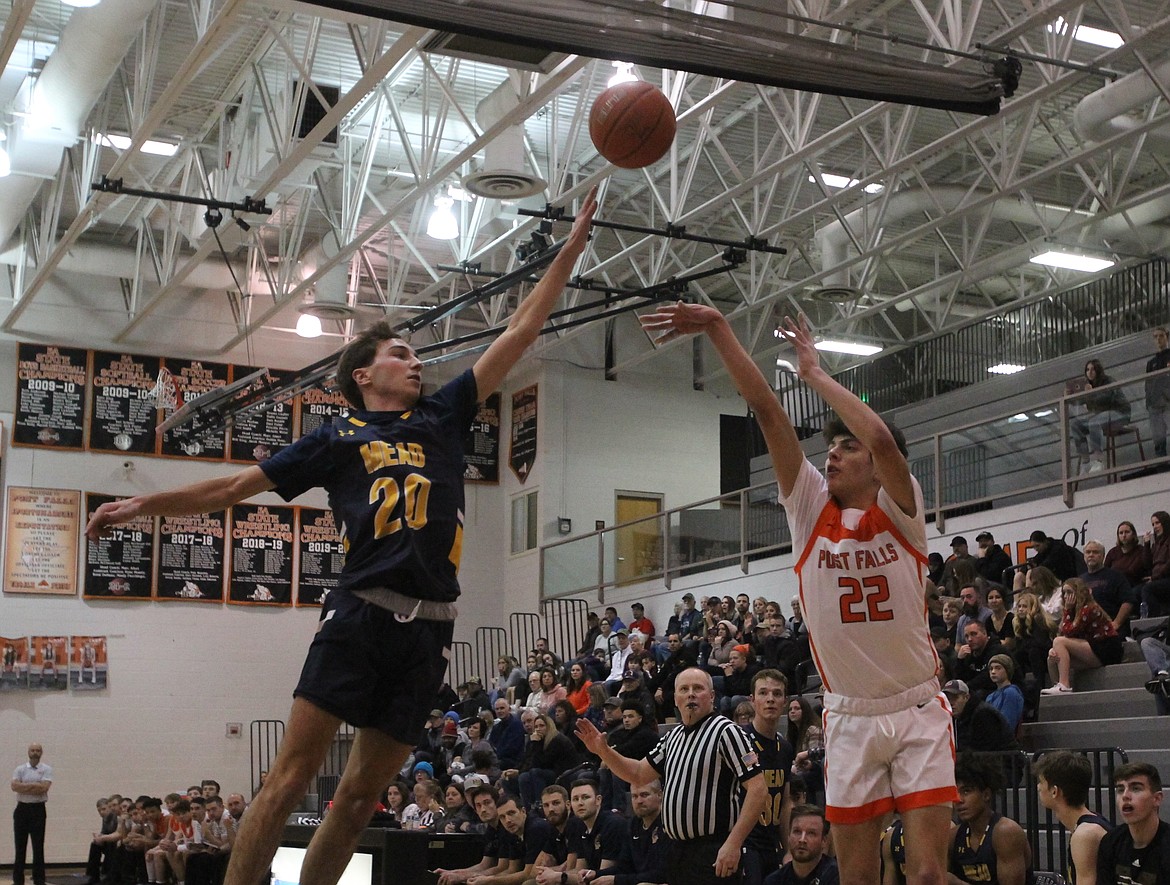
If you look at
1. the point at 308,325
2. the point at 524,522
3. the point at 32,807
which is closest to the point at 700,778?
the point at 308,325

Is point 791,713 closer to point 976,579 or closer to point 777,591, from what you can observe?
point 976,579

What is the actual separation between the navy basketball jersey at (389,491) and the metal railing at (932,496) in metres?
11.4

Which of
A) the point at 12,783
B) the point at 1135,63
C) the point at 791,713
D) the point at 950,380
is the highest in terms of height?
the point at 1135,63

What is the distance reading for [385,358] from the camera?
4227 mm

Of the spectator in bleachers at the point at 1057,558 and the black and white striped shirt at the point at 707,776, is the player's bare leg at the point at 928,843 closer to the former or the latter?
the black and white striped shirt at the point at 707,776

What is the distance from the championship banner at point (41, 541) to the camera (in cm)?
2141

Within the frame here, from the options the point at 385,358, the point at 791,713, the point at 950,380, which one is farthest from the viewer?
the point at 950,380

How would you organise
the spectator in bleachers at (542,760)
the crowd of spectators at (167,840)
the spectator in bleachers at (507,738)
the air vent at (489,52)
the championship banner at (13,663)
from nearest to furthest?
1. the air vent at (489,52)
2. the spectator in bleachers at (542,760)
3. the spectator in bleachers at (507,738)
4. the crowd of spectators at (167,840)
5. the championship banner at (13,663)

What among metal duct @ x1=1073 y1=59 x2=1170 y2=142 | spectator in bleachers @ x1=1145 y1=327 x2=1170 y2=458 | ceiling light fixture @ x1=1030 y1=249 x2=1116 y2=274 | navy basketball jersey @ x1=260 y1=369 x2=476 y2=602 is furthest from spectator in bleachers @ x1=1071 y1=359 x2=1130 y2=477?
navy basketball jersey @ x1=260 y1=369 x2=476 y2=602

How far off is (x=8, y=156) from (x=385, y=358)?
45.3ft

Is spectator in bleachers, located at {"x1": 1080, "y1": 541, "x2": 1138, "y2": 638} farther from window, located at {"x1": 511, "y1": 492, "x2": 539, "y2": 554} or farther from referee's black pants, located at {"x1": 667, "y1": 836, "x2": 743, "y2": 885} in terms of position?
window, located at {"x1": 511, "y1": 492, "x2": 539, "y2": 554}

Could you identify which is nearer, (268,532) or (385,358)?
(385,358)

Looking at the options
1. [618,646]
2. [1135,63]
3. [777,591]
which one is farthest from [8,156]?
[1135,63]

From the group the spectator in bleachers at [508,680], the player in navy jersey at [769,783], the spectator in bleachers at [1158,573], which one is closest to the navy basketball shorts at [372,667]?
the player in navy jersey at [769,783]
